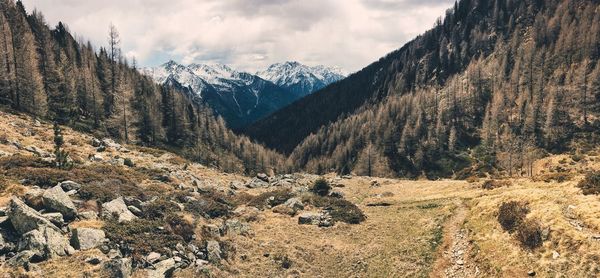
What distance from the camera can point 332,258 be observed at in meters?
34.7

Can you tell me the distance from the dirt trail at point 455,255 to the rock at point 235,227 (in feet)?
62.3

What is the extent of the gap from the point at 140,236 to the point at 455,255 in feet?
86.4

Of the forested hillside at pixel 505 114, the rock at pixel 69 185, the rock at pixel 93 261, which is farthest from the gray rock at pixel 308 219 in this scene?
the forested hillside at pixel 505 114

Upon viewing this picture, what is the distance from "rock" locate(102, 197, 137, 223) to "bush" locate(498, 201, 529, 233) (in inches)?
1268

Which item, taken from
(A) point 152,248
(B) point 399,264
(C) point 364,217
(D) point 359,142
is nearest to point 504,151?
(D) point 359,142

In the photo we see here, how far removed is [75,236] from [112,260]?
12.3 feet

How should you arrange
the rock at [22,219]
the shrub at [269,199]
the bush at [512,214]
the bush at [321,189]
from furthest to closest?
the bush at [321,189] → the shrub at [269,199] → the bush at [512,214] → the rock at [22,219]

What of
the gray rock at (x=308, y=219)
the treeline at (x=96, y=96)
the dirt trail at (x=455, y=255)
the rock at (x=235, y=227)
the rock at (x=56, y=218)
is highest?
the treeline at (x=96, y=96)

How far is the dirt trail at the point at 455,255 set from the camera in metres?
28.1

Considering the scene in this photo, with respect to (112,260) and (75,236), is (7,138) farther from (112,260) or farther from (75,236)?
(112,260)

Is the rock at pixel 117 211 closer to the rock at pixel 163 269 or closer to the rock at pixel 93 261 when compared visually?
the rock at pixel 93 261

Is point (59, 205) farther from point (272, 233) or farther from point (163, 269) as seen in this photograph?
point (272, 233)

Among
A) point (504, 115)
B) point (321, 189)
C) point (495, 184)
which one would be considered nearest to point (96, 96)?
point (321, 189)

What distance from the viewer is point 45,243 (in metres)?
24.1
